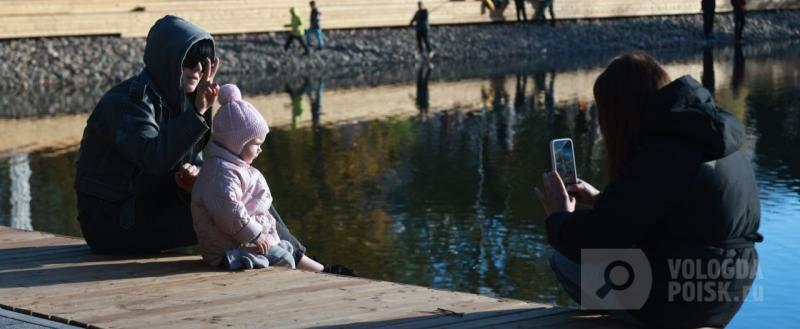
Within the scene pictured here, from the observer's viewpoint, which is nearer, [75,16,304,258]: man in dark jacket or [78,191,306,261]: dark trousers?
[75,16,304,258]: man in dark jacket

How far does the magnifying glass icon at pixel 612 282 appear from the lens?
5.51 meters

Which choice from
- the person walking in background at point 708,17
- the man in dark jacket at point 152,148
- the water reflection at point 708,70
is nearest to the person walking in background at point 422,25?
the water reflection at point 708,70

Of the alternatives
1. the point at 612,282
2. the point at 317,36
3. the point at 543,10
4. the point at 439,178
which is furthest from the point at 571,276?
the point at 543,10

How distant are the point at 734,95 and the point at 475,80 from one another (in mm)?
7288

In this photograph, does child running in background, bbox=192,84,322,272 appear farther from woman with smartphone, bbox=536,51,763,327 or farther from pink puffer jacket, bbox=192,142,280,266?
woman with smartphone, bbox=536,51,763,327

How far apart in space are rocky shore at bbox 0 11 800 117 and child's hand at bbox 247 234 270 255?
18023mm

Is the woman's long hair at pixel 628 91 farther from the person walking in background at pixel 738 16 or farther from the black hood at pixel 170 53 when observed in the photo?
the person walking in background at pixel 738 16

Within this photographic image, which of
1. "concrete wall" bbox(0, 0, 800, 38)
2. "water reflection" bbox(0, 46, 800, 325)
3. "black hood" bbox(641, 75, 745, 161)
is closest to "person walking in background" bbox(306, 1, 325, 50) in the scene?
"concrete wall" bbox(0, 0, 800, 38)

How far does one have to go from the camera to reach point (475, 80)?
31984mm

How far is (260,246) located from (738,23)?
143 feet

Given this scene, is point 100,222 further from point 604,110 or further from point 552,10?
point 552,10

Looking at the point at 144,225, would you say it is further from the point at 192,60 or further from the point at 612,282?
the point at 612,282

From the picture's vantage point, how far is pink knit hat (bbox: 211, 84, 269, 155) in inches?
287

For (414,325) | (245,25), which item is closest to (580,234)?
(414,325)
